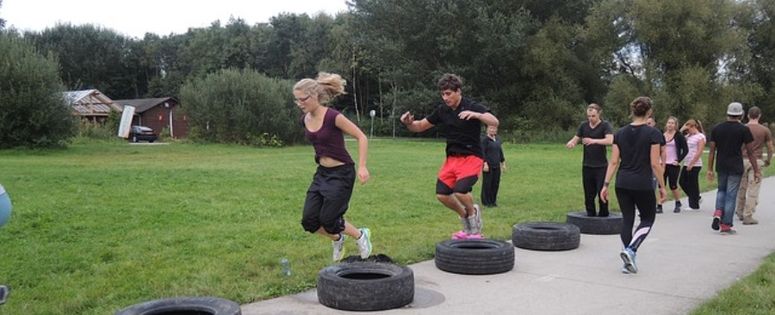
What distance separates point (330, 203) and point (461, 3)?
42428mm

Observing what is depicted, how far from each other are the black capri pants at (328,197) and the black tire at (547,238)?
2.72 m

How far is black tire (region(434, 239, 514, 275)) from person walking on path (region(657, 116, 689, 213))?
251 inches

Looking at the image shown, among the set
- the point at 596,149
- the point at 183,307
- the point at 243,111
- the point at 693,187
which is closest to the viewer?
the point at 183,307

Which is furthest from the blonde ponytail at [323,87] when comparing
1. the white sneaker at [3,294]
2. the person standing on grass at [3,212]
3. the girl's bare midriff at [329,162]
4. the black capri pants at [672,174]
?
the black capri pants at [672,174]

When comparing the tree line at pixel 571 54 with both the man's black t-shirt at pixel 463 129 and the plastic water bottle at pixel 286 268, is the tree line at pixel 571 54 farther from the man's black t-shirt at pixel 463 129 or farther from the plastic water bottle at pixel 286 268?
the plastic water bottle at pixel 286 268

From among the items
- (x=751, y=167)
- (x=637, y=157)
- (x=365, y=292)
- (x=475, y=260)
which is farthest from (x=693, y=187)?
(x=365, y=292)

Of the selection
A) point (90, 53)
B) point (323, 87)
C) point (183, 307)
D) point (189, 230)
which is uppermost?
point (90, 53)

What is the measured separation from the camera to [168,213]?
1077 cm

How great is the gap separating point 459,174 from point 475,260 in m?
1.20

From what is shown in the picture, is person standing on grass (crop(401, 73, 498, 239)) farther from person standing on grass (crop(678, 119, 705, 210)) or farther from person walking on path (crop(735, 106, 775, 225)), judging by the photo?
person standing on grass (crop(678, 119, 705, 210))

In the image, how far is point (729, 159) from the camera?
31.0ft

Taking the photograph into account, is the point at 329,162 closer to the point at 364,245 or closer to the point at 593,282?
the point at 364,245

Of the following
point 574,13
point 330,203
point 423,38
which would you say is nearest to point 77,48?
point 423,38

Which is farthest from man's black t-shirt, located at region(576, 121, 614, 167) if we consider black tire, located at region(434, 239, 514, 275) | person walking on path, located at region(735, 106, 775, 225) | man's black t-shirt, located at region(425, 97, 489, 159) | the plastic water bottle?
the plastic water bottle
